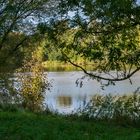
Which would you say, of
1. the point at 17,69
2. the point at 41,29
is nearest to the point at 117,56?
the point at 41,29

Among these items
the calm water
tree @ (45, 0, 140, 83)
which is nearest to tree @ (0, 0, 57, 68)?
the calm water

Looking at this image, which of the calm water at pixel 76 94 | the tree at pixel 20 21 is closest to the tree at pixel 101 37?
the calm water at pixel 76 94

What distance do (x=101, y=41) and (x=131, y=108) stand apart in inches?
120

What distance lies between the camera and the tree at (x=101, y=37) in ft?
38.2

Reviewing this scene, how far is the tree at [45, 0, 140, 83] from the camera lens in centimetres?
1166

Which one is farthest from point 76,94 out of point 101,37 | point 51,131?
point 51,131

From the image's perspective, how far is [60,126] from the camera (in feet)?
36.3

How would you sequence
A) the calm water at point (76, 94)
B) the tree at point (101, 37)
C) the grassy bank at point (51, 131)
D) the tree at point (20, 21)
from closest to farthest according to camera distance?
the grassy bank at point (51, 131) → the tree at point (101, 37) → the tree at point (20, 21) → the calm water at point (76, 94)

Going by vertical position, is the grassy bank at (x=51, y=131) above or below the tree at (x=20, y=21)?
below

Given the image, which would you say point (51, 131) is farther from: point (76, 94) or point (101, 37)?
point (76, 94)

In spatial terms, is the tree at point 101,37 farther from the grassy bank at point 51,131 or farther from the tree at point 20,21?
the tree at point 20,21

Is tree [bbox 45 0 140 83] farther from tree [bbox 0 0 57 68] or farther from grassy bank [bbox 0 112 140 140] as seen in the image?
tree [bbox 0 0 57 68]

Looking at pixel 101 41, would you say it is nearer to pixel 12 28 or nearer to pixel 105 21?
pixel 105 21

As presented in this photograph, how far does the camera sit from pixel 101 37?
12469 mm
